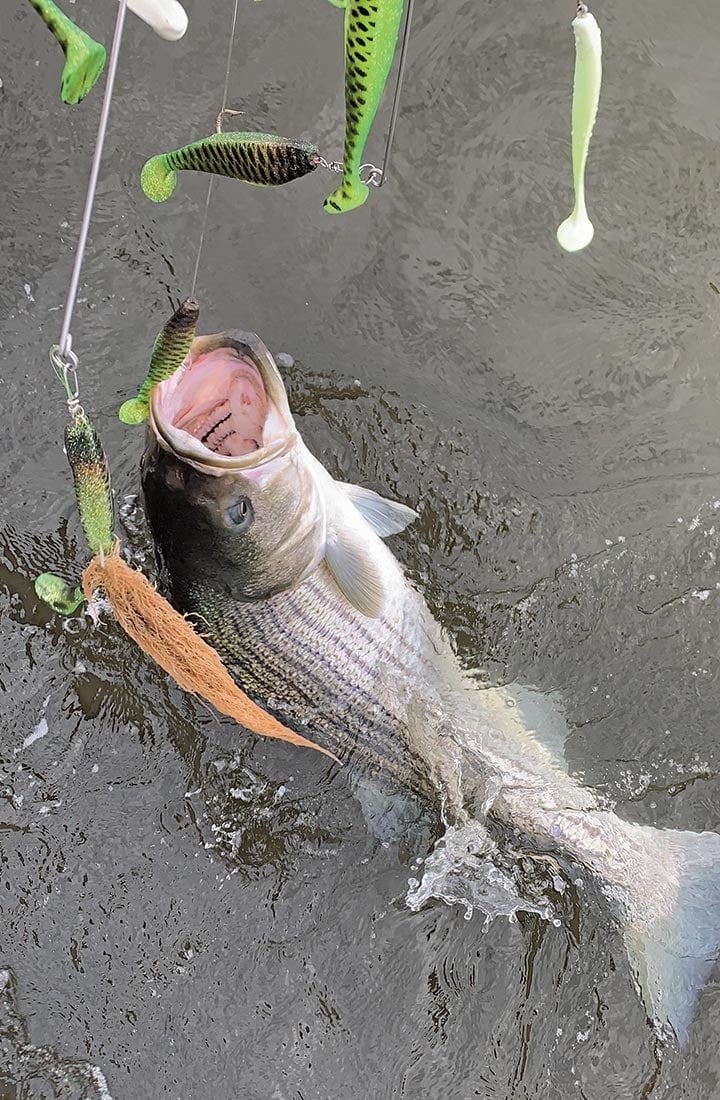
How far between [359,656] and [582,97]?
199 centimetres

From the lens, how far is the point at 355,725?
3266 mm

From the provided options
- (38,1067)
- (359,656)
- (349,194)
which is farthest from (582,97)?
(38,1067)

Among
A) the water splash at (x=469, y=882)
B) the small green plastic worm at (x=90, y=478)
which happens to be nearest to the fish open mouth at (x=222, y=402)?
the small green plastic worm at (x=90, y=478)

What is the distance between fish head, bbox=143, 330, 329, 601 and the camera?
2.66 m

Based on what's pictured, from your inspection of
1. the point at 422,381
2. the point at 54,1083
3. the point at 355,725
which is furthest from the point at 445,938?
the point at 422,381

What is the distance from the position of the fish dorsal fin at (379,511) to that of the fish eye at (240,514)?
59 cm

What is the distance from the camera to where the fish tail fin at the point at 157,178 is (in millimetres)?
2135

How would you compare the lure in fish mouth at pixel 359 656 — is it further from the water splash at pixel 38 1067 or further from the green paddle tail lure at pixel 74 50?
the water splash at pixel 38 1067

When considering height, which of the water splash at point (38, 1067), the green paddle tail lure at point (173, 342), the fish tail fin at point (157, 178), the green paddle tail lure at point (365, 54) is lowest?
the water splash at point (38, 1067)

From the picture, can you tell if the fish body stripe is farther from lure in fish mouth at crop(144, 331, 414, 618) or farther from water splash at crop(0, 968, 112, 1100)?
water splash at crop(0, 968, 112, 1100)

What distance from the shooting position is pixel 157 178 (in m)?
2.15

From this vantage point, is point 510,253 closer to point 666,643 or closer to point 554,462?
point 554,462

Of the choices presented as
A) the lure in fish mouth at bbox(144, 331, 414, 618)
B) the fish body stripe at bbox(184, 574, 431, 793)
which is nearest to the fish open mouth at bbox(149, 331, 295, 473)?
the lure in fish mouth at bbox(144, 331, 414, 618)

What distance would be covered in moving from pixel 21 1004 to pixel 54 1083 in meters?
0.34
